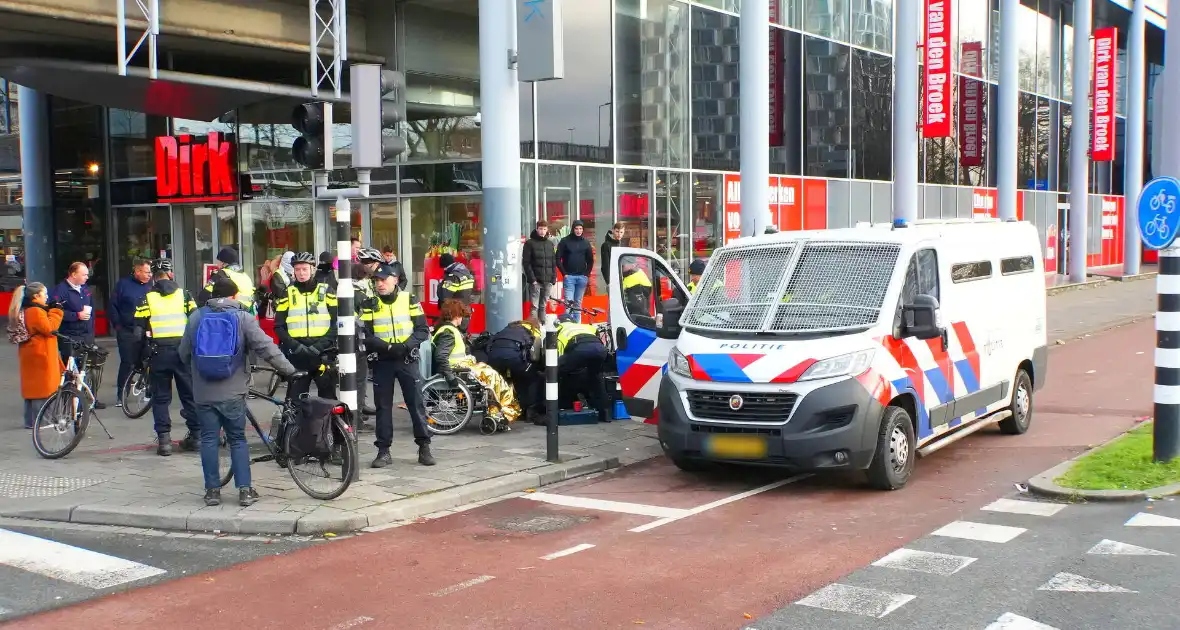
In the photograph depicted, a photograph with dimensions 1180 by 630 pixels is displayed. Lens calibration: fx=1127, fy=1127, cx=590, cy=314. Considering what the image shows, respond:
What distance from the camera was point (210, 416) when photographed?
829 centimetres

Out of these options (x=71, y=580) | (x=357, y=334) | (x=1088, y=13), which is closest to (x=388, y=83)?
(x=357, y=334)

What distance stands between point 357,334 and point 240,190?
12.8 metres

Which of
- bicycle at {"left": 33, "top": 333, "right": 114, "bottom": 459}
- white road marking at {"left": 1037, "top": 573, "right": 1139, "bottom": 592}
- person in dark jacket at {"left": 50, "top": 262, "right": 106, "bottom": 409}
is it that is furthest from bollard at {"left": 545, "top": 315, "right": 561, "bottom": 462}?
person in dark jacket at {"left": 50, "top": 262, "right": 106, "bottom": 409}

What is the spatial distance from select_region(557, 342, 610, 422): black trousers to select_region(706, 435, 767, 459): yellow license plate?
3472mm

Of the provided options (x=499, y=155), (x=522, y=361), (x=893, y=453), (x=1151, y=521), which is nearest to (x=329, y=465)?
(x=522, y=361)

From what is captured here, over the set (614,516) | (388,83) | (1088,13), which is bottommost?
(614,516)

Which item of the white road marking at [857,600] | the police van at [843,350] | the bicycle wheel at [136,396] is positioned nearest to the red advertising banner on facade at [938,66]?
the police van at [843,350]

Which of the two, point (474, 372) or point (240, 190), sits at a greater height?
point (240, 190)

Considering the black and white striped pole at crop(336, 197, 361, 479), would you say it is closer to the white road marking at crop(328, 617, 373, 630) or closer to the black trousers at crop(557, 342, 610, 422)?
the white road marking at crop(328, 617, 373, 630)

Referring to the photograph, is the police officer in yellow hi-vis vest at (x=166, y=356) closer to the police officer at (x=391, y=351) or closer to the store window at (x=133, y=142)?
the police officer at (x=391, y=351)

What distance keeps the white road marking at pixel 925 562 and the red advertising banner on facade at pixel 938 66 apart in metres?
21.4

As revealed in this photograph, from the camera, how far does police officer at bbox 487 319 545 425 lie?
11.8m

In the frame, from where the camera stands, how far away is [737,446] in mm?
8477

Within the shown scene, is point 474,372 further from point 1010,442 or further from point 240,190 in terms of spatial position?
point 240,190
